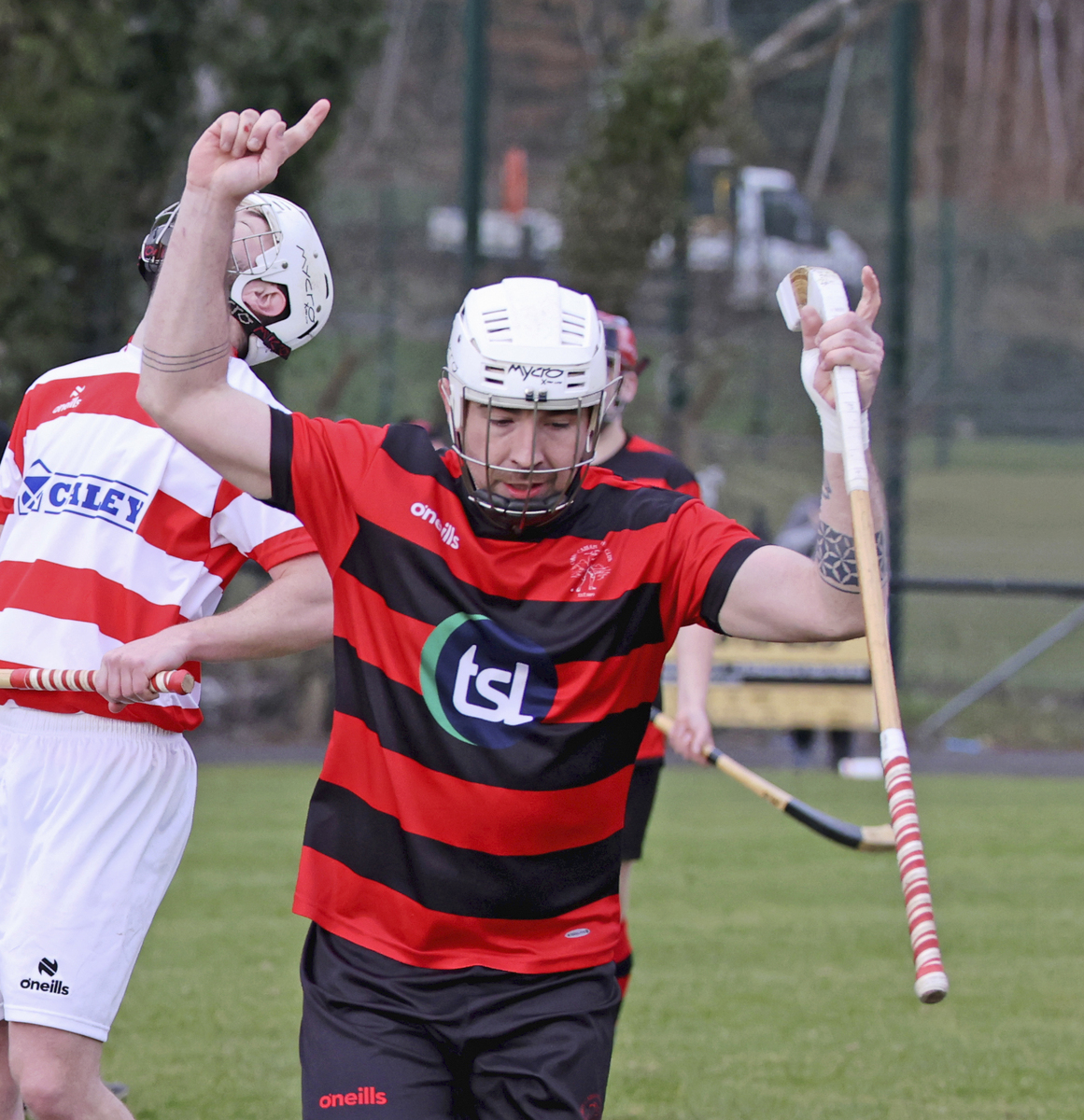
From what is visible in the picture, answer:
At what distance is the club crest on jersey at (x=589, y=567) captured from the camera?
2947 millimetres

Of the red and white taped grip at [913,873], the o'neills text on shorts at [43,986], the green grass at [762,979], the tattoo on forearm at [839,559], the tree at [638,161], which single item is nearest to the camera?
the red and white taped grip at [913,873]

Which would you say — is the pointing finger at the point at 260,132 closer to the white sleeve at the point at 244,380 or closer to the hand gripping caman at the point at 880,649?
the white sleeve at the point at 244,380

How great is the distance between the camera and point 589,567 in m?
2.96

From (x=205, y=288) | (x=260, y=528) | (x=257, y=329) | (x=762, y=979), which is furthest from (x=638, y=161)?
(x=205, y=288)

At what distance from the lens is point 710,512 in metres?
3.07

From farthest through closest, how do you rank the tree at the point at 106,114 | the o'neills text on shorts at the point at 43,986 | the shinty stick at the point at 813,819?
the tree at the point at 106,114 < the shinty stick at the point at 813,819 < the o'neills text on shorts at the point at 43,986

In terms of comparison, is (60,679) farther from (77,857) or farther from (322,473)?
(322,473)

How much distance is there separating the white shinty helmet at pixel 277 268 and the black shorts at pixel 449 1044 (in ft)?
4.32

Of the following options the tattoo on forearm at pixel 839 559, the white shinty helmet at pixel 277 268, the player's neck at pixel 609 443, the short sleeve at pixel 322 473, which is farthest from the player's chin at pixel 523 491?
the player's neck at pixel 609 443

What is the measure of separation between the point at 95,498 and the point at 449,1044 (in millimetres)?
1316

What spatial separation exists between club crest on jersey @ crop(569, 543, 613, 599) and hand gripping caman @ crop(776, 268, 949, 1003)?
46 cm

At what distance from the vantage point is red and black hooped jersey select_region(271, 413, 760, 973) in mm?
2904

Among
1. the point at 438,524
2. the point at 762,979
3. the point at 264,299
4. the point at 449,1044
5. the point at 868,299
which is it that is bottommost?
the point at 762,979

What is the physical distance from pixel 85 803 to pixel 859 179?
1240 cm
